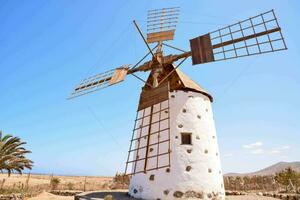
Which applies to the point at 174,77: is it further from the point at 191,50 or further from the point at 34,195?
the point at 34,195

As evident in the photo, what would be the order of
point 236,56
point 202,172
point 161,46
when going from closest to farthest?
point 202,172 → point 236,56 → point 161,46

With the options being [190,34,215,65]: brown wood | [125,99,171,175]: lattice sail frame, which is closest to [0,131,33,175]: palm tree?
[125,99,171,175]: lattice sail frame

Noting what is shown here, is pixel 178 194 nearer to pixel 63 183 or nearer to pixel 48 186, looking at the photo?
pixel 48 186

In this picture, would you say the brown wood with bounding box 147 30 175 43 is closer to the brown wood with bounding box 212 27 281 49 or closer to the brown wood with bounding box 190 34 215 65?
the brown wood with bounding box 190 34 215 65

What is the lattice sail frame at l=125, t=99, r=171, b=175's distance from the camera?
1028cm

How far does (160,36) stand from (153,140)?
5658 millimetres

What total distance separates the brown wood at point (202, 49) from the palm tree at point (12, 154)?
427 inches

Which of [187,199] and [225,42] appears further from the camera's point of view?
[225,42]

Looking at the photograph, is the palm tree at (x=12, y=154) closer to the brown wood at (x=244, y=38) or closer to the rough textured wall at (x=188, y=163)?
the rough textured wall at (x=188, y=163)

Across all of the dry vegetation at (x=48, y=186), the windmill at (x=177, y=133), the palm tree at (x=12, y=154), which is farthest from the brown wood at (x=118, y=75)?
the dry vegetation at (x=48, y=186)

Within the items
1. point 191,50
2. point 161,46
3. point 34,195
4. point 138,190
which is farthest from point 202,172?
point 34,195

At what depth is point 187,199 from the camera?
9484mm

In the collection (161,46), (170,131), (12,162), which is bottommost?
(12,162)

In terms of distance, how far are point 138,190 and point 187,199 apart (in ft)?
7.71
